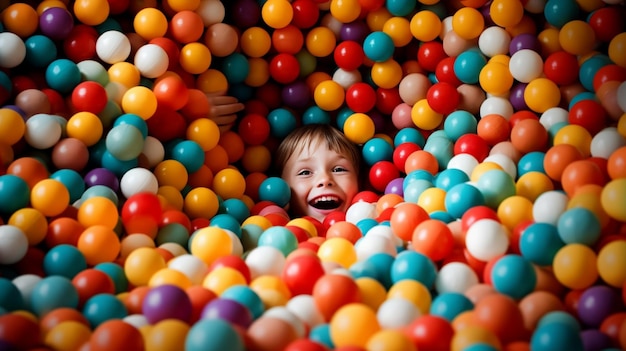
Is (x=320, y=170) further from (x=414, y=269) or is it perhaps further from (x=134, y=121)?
(x=414, y=269)

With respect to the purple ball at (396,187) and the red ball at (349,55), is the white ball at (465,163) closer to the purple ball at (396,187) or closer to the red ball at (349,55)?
the purple ball at (396,187)

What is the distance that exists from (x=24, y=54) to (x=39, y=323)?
0.89 meters

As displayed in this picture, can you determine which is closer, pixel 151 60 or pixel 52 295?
pixel 52 295

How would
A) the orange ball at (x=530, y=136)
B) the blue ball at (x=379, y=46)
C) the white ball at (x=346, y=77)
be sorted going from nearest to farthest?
the orange ball at (x=530, y=136)
the blue ball at (x=379, y=46)
the white ball at (x=346, y=77)

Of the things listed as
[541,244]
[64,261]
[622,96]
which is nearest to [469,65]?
[622,96]

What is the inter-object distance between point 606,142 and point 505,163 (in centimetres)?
28

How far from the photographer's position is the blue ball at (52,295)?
136 centimetres

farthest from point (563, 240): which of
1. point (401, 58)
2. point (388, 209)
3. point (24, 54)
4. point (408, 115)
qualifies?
point (24, 54)

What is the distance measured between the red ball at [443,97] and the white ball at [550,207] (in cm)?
64

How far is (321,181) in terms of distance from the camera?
2307mm

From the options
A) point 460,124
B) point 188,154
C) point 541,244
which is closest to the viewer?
point 541,244

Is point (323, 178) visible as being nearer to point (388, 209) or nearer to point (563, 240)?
point (388, 209)

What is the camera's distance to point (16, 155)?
1798mm

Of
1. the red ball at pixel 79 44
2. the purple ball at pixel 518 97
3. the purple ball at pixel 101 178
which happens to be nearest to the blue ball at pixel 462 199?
the purple ball at pixel 518 97
